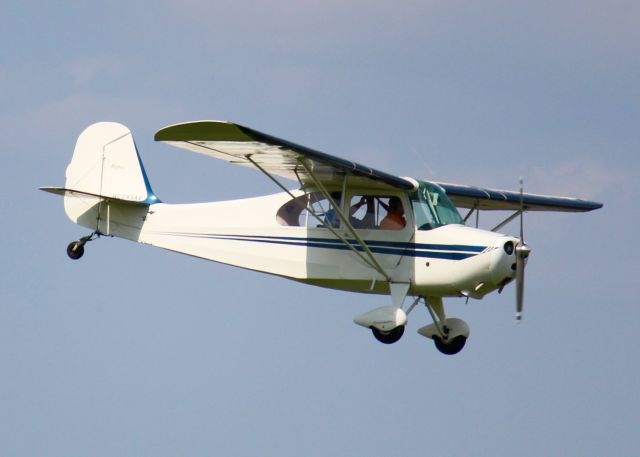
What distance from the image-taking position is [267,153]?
713 inches

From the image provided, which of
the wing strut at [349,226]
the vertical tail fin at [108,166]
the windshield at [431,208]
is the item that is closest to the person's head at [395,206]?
the windshield at [431,208]

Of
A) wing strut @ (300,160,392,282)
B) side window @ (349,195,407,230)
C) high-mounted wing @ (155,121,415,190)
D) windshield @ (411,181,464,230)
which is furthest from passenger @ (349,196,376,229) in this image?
windshield @ (411,181,464,230)

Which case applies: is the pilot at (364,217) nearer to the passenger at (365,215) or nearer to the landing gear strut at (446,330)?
the passenger at (365,215)

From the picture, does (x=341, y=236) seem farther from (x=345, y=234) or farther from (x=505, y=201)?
(x=505, y=201)

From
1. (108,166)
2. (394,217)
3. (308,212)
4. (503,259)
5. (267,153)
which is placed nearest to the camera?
(503,259)

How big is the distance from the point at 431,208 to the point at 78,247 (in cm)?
615

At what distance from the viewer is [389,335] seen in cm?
1845

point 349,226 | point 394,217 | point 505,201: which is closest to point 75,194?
point 349,226

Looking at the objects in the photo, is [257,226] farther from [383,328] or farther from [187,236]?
[383,328]

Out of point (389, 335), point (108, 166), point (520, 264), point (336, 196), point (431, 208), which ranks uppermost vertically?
point (108, 166)

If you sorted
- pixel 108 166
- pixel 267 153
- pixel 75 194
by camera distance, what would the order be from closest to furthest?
pixel 267 153 < pixel 75 194 < pixel 108 166

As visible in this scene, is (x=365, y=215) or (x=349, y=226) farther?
(x=365, y=215)

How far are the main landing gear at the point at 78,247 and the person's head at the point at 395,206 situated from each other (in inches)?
211

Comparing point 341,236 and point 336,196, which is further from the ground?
point 336,196
